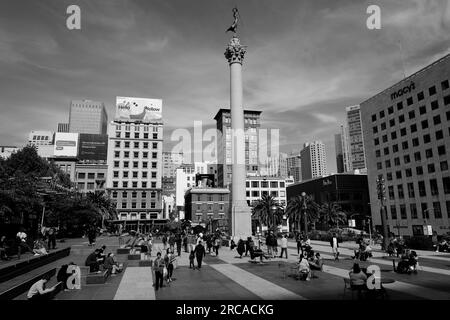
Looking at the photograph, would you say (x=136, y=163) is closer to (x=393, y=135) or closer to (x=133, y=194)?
(x=133, y=194)

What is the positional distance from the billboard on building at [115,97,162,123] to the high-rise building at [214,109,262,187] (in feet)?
175

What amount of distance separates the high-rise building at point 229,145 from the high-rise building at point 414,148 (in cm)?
7302

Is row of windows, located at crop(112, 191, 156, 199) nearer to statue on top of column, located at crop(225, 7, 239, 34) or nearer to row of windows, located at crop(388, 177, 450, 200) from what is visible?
statue on top of column, located at crop(225, 7, 239, 34)

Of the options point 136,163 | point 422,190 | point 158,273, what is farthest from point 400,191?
point 158,273

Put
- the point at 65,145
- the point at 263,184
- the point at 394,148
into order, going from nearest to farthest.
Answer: the point at 394,148, the point at 65,145, the point at 263,184

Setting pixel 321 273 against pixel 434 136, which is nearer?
pixel 321 273

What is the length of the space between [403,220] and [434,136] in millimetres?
19675

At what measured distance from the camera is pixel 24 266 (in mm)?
16406

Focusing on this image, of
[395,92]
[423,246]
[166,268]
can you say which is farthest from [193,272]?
[395,92]

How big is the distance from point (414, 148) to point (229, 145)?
307 ft

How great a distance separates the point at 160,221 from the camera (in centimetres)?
9119

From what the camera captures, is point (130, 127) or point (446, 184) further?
point (130, 127)

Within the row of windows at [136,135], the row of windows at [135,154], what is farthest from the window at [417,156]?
the row of windows at [136,135]
